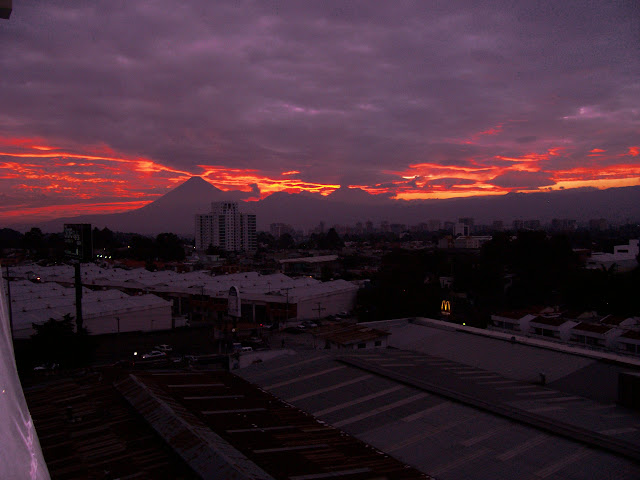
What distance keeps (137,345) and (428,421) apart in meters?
10.5

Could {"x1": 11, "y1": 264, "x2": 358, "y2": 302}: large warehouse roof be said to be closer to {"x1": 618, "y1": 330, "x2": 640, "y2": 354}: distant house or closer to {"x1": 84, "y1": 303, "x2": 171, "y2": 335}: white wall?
{"x1": 84, "y1": 303, "x2": 171, "y2": 335}: white wall

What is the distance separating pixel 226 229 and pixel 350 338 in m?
56.6

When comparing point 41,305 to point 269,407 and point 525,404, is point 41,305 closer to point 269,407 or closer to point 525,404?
point 269,407

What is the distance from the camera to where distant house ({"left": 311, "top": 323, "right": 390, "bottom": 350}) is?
943 cm

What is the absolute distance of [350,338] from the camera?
966 centimetres

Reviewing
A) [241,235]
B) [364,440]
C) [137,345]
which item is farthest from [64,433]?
[241,235]

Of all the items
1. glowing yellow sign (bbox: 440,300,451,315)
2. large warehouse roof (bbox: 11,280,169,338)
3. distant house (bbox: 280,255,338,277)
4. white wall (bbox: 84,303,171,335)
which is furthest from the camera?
distant house (bbox: 280,255,338,277)

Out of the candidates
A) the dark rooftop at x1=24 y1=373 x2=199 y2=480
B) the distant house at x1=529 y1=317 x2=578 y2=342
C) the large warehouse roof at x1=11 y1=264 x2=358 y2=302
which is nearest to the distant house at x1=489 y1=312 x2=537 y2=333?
the distant house at x1=529 y1=317 x2=578 y2=342

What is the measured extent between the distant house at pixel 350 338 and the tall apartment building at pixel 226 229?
53951mm

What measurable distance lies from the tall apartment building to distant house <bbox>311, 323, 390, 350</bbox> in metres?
54.0

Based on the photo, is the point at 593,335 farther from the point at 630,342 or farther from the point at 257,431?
the point at 257,431

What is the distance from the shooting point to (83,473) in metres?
3.56

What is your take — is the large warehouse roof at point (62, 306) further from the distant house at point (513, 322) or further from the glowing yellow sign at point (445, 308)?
the distant house at point (513, 322)

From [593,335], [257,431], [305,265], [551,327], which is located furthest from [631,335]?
[305,265]
